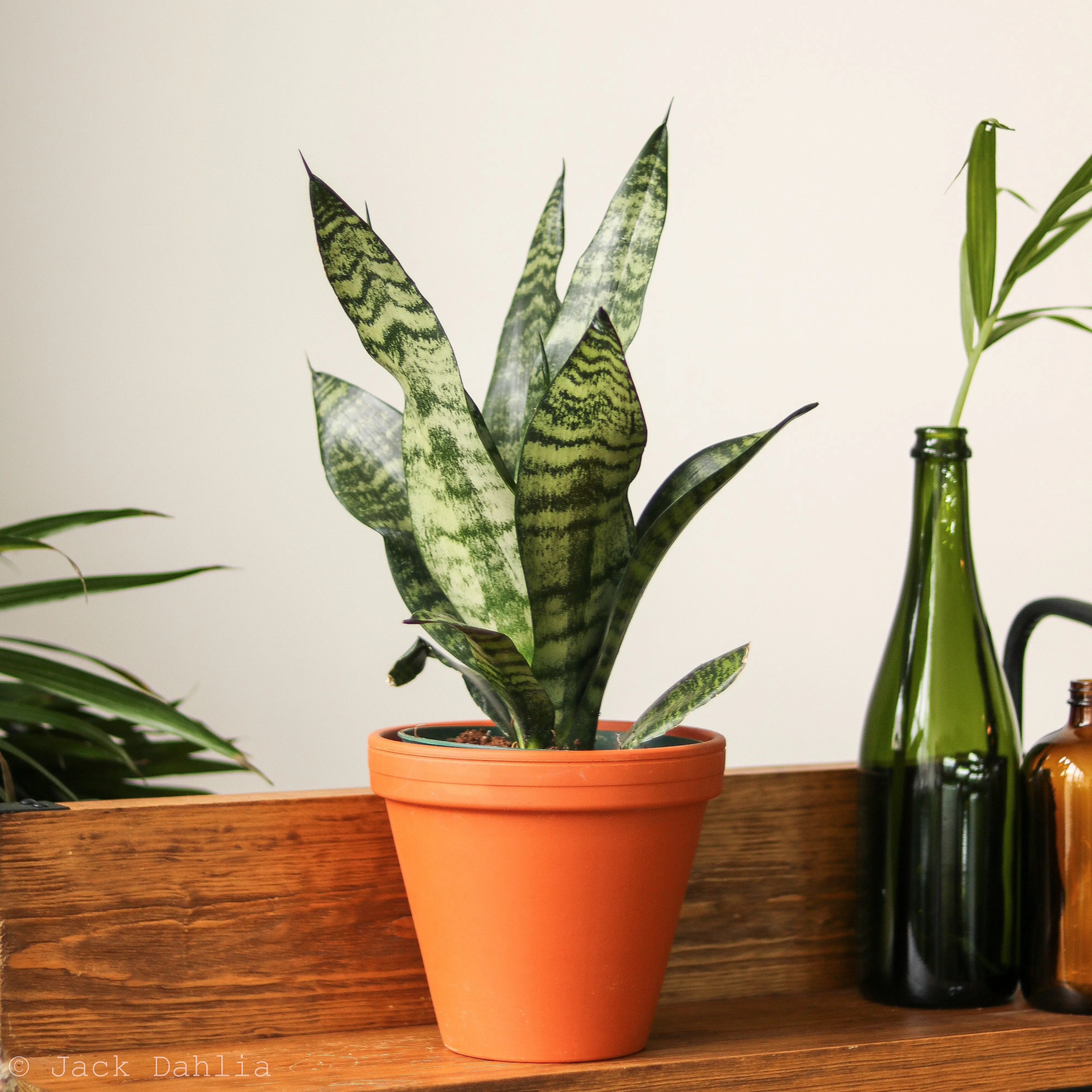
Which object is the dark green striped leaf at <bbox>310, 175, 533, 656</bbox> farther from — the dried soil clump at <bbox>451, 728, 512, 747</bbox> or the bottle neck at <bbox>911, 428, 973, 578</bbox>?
the bottle neck at <bbox>911, 428, 973, 578</bbox>

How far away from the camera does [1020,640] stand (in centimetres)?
70

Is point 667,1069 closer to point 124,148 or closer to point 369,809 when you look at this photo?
point 369,809

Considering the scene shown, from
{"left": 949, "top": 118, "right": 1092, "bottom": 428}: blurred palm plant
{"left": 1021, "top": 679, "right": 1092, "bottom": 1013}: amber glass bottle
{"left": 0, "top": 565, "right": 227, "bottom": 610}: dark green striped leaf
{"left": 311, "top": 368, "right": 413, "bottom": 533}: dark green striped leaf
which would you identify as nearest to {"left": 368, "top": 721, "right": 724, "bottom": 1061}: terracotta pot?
{"left": 311, "top": 368, "right": 413, "bottom": 533}: dark green striped leaf

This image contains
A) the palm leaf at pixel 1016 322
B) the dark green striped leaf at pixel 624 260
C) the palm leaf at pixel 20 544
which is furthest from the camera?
the palm leaf at pixel 20 544

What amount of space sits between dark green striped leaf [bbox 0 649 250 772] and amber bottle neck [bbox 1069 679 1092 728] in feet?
2.06

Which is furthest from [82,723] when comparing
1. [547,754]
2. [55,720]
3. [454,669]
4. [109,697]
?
[547,754]

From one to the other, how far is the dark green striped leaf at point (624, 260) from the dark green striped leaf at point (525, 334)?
17 mm

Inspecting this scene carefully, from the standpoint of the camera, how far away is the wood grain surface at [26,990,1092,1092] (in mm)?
505

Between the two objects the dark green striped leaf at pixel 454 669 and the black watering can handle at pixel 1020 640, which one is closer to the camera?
the dark green striped leaf at pixel 454 669

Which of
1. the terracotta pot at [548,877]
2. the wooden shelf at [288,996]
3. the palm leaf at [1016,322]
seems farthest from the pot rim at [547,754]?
the palm leaf at [1016,322]

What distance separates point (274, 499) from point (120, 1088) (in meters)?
1.22

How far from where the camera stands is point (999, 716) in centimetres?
63

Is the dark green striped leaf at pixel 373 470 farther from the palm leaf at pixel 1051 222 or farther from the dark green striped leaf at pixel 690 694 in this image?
the palm leaf at pixel 1051 222

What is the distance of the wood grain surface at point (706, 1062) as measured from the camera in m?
0.51
